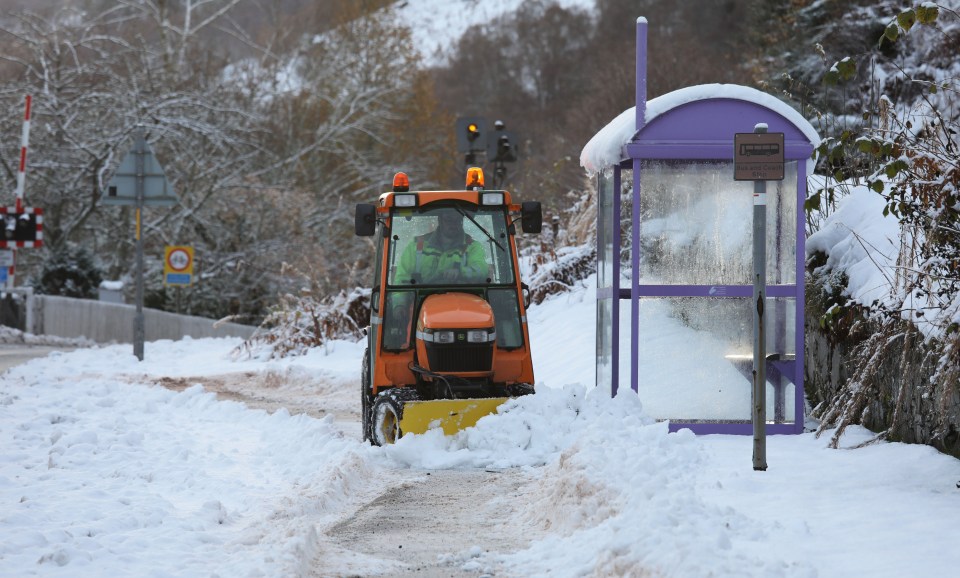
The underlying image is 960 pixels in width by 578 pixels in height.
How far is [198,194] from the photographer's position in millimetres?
31766

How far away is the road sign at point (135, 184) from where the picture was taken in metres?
19.6

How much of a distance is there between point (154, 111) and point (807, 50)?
596 inches

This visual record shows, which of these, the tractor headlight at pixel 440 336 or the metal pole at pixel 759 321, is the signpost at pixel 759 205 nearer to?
the metal pole at pixel 759 321

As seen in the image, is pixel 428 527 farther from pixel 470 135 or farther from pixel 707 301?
pixel 470 135

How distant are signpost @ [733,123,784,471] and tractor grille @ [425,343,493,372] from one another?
279cm

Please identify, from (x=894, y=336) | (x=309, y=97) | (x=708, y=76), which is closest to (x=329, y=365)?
(x=894, y=336)

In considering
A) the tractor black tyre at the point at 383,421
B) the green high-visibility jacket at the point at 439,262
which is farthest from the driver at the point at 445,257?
the tractor black tyre at the point at 383,421

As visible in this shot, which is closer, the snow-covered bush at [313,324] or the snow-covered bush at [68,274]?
the snow-covered bush at [313,324]

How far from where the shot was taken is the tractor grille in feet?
32.1

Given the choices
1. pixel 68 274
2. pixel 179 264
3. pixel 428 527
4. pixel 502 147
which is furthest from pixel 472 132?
pixel 68 274

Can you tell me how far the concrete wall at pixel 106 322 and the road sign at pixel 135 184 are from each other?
7548mm

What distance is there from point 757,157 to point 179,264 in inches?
735

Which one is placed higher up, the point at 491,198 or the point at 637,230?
the point at 491,198

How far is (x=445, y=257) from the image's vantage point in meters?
10.3
